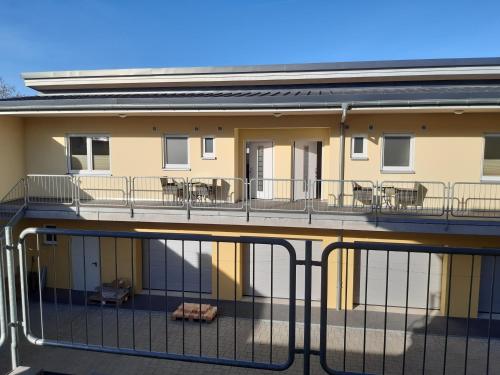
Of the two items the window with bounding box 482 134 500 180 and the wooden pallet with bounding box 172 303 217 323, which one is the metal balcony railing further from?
the wooden pallet with bounding box 172 303 217 323

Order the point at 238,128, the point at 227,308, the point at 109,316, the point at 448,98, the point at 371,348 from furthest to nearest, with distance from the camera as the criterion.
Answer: the point at 238,128
the point at 227,308
the point at 109,316
the point at 448,98
the point at 371,348

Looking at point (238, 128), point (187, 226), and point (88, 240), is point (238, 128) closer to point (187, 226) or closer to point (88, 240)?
point (187, 226)

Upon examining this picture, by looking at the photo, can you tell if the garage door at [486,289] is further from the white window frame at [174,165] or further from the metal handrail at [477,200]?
the white window frame at [174,165]

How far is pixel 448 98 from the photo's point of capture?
30.5ft

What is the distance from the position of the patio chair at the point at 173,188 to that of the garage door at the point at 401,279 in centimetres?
590

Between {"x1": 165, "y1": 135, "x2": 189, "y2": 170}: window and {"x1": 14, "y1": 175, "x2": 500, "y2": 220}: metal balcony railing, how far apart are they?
543mm

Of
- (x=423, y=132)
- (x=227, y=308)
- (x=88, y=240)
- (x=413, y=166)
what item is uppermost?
(x=423, y=132)

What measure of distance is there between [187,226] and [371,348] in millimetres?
5888

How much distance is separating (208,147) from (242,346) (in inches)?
259

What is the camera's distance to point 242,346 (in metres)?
7.93

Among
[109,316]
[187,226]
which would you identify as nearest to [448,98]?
[187,226]

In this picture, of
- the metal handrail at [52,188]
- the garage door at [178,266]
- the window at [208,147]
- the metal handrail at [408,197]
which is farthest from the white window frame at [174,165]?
the metal handrail at [408,197]

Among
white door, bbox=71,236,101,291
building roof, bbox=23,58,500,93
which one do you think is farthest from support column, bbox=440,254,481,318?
white door, bbox=71,236,101,291

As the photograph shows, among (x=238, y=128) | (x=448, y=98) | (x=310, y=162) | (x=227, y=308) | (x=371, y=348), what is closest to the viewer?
(x=371, y=348)
